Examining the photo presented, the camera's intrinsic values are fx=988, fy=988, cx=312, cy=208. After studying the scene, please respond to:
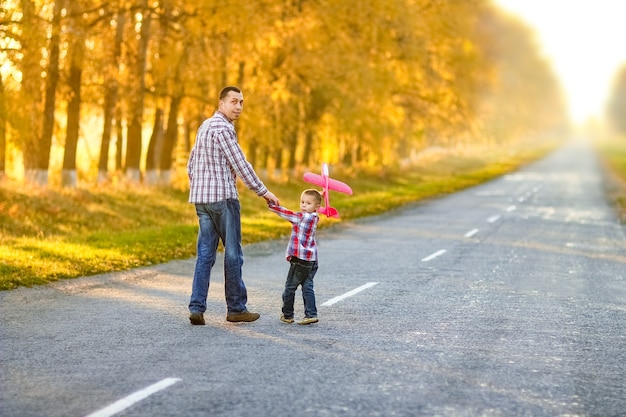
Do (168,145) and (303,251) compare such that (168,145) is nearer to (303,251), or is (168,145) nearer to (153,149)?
(153,149)

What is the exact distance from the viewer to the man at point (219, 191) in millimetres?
8883

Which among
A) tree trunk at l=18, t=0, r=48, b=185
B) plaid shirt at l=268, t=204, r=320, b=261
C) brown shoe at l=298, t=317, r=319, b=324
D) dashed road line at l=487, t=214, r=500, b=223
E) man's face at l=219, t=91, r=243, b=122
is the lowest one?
brown shoe at l=298, t=317, r=319, b=324

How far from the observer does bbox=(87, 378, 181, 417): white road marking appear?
5793 millimetres

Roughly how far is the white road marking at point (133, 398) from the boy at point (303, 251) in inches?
102

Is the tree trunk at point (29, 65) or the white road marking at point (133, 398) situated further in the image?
the tree trunk at point (29, 65)

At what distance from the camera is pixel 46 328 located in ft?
28.5

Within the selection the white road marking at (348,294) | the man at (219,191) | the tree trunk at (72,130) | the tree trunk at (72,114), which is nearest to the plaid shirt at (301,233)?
the man at (219,191)

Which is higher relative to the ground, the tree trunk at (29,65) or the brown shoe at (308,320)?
the tree trunk at (29,65)

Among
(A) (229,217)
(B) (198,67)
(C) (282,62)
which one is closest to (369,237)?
(B) (198,67)

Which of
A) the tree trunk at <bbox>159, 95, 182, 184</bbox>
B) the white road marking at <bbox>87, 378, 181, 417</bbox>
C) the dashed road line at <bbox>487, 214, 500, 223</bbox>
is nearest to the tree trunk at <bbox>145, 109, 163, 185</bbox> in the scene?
the tree trunk at <bbox>159, 95, 182, 184</bbox>

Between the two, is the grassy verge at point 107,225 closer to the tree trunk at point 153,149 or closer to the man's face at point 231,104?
the tree trunk at point 153,149

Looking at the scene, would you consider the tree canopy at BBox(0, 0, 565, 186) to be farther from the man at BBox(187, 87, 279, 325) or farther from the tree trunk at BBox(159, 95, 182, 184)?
the man at BBox(187, 87, 279, 325)

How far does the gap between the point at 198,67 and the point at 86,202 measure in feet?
18.1

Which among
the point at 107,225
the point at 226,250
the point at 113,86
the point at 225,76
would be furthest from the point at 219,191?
the point at 225,76
